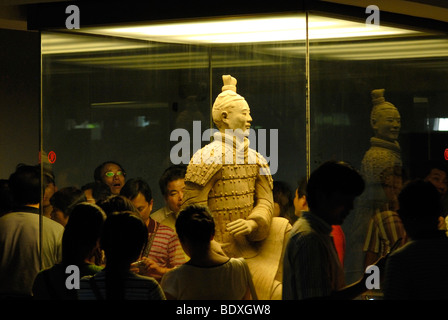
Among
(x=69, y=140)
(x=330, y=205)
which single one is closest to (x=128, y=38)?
(x=69, y=140)

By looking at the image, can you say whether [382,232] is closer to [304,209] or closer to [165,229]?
[304,209]

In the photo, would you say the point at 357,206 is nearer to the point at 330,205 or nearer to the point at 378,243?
the point at 378,243

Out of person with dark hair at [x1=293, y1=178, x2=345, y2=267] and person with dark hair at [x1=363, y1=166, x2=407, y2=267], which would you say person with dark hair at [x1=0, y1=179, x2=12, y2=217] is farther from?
person with dark hair at [x1=363, y1=166, x2=407, y2=267]

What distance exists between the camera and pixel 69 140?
20.3 ft

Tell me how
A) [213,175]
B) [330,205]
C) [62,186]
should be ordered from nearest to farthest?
[330,205]
[213,175]
[62,186]

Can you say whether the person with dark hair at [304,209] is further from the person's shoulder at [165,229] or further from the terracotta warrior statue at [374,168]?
the person's shoulder at [165,229]

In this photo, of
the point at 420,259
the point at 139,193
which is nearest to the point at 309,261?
the point at 420,259

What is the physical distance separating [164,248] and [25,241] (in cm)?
90

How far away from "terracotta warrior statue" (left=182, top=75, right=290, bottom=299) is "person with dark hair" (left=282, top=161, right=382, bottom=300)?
5.27ft

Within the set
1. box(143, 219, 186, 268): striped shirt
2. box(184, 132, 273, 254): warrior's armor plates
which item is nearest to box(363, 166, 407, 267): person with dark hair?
box(184, 132, 273, 254): warrior's armor plates

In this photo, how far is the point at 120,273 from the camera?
14.2ft

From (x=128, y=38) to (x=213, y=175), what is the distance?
119 centimetres
